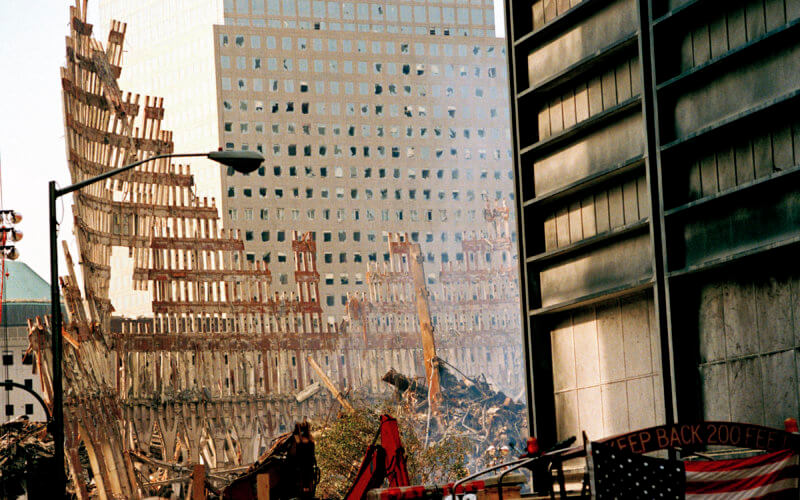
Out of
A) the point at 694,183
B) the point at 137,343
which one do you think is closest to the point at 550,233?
the point at 694,183

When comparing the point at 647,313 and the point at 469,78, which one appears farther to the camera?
the point at 469,78

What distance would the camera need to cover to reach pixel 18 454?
4719cm

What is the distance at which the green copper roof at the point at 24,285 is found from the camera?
15662cm

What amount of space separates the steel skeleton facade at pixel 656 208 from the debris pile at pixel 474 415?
58842 mm

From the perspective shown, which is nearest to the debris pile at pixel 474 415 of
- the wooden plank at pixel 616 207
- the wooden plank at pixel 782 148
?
the wooden plank at pixel 616 207

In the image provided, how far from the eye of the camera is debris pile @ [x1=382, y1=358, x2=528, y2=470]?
285 ft

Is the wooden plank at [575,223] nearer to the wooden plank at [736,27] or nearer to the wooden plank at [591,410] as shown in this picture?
the wooden plank at [591,410]

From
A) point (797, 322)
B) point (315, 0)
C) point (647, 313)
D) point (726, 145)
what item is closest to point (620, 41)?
point (726, 145)

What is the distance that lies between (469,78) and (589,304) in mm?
135701

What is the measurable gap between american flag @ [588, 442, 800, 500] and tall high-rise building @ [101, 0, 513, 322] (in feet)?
405

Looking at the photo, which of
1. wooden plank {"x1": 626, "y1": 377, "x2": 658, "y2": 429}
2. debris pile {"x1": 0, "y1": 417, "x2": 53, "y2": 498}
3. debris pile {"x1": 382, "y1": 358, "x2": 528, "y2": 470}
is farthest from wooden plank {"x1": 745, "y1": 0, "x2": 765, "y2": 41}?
debris pile {"x1": 382, "y1": 358, "x2": 528, "y2": 470}

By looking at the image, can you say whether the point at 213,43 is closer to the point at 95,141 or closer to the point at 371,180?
the point at 371,180

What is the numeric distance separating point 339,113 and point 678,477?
139 metres

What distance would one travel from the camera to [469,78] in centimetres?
16012
